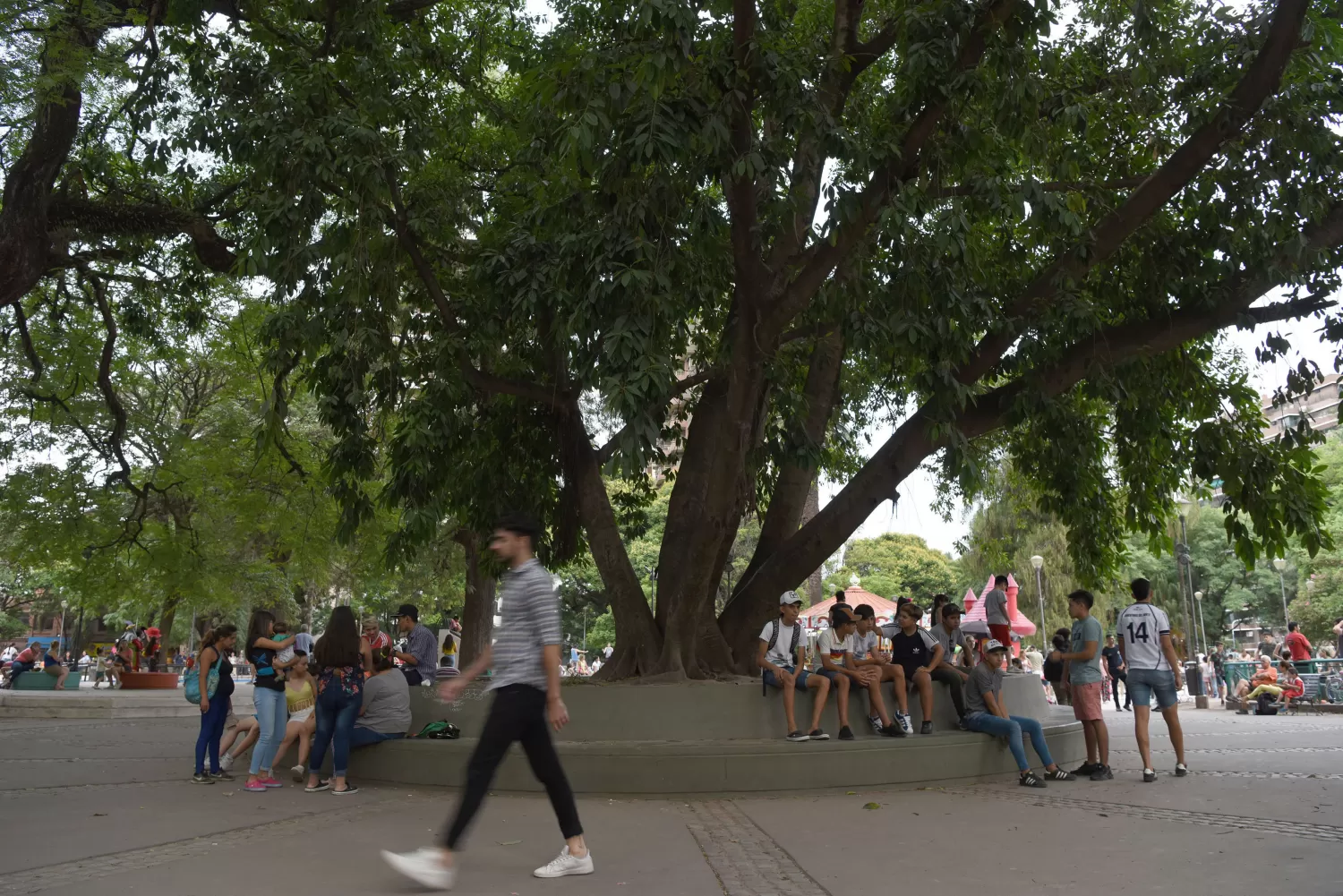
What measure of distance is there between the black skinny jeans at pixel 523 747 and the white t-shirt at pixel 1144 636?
6117mm

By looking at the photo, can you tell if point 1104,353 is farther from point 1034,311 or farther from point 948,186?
point 948,186

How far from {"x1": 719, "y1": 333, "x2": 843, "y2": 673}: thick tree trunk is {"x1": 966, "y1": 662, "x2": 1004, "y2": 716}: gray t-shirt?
2.25 metres

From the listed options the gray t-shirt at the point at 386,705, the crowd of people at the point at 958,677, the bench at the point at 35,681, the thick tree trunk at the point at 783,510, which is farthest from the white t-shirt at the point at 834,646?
the bench at the point at 35,681

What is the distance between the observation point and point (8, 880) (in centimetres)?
504

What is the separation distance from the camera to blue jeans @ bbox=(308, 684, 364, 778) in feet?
28.2

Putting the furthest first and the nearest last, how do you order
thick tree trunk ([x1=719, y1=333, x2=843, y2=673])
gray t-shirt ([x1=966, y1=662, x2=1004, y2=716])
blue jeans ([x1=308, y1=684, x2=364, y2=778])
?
thick tree trunk ([x1=719, y1=333, x2=843, y2=673]) → gray t-shirt ([x1=966, y1=662, x2=1004, y2=716]) → blue jeans ([x1=308, y1=684, x2=364, y2=778])

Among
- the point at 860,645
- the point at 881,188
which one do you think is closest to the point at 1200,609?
the point at 860,645

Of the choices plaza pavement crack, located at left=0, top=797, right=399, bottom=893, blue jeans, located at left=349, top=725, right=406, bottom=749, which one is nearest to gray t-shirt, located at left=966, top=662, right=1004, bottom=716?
blue jeans, located at left=349, top=725, right=406, bottom=749

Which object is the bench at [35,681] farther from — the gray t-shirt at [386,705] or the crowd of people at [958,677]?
the crowd of people at [958,677]

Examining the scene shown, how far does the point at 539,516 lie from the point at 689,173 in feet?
17.9

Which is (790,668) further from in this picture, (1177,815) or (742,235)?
(742,235)

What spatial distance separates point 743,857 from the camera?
6000mm

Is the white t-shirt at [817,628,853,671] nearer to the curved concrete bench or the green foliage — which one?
the curved concrete bench

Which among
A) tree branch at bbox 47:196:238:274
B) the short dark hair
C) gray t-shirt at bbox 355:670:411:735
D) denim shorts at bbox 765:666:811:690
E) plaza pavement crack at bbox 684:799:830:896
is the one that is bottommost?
plaza pavement crack at bbox 684:799:830:896
